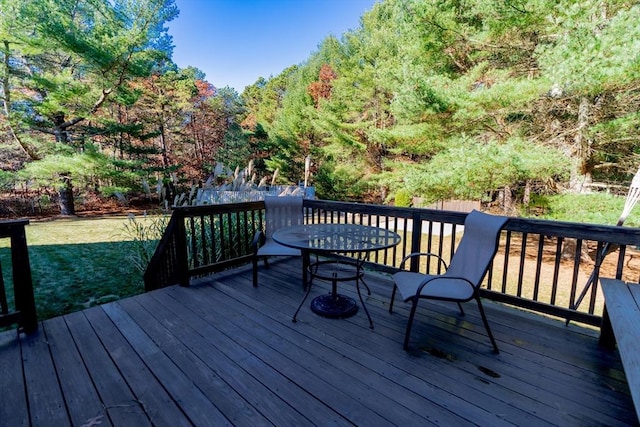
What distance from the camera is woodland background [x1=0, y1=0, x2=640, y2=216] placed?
18.5ft

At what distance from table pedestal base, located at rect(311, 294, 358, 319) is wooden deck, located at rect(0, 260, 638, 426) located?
0.08m

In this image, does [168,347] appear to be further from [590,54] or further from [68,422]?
[590,54]

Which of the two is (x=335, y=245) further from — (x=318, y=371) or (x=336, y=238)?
(x=318, y=371)

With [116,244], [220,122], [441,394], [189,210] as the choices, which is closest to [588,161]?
[441,394]

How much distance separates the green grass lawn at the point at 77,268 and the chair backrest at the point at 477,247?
4.19 metres

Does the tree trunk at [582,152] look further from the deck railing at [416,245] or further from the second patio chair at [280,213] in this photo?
the second patio chair at [280,213]

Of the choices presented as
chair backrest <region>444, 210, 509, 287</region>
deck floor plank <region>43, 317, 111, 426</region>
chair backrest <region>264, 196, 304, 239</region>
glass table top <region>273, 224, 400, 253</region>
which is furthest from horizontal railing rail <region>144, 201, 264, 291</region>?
chair backrest <region>444, 210, 509, 287</region>

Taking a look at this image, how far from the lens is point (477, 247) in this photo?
2352mm

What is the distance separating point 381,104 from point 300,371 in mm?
13426

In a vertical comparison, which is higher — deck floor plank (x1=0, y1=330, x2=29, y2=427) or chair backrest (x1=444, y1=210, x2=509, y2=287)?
chair backrest (x1=444, y1=210, x2=509, y2=287)

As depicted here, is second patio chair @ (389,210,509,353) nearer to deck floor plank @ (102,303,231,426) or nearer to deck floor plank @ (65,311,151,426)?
deck floor plank @ (102,303,231,426)

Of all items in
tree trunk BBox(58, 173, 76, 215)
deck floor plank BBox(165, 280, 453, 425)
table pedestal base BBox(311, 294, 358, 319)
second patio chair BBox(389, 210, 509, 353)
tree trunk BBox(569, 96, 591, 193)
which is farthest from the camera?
tree trunk BBox(58, 173, 76, 215)

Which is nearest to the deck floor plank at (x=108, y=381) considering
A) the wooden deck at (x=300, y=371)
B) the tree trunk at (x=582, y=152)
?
the wooden deck at (x=300, y=371)

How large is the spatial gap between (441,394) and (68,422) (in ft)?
6.29
